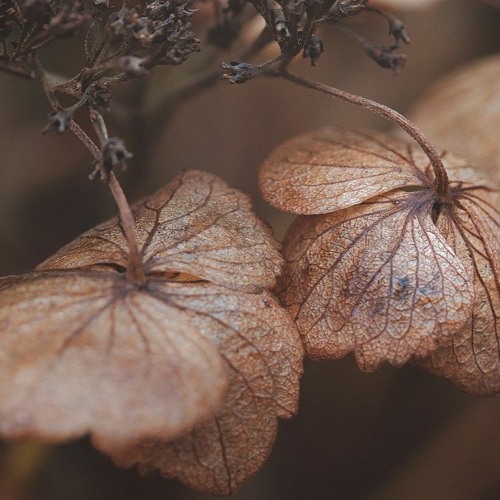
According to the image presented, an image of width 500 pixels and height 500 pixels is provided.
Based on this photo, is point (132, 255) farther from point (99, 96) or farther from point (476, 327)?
point (476, 327)

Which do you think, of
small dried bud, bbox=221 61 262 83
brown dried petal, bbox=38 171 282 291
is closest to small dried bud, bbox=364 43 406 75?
small dried bud, bbox=221 61 262 83

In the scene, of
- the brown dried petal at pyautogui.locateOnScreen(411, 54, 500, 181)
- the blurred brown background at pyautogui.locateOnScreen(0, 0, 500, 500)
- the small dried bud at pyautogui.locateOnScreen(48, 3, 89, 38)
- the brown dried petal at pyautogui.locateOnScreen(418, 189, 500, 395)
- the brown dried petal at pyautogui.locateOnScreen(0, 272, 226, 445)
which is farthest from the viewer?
the blurred brown background at pyautogui.locateOnScreen(0, 0, 500, 500)

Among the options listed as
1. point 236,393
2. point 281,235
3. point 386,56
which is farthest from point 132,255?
point 281,235

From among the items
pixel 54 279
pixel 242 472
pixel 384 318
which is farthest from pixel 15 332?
pixel 384 318

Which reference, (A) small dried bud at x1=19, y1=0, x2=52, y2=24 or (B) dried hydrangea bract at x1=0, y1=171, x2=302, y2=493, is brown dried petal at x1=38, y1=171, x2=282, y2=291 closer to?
(B) dried hydrangea bract at x1=0, y1=171, x2=302, y2=493

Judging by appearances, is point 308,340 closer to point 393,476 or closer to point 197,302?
point 197,302
